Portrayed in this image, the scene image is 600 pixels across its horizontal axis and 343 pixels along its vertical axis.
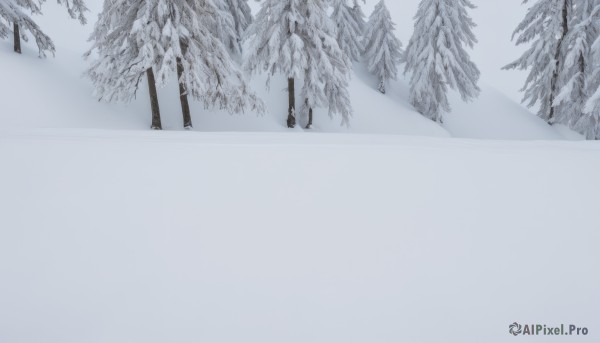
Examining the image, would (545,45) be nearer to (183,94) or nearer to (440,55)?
(440,55)

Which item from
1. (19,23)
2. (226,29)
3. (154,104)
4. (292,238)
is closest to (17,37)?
(19,23)

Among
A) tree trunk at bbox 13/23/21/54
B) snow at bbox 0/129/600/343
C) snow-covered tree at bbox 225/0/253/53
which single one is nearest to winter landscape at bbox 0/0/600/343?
snow at bbox 0/129/600/343

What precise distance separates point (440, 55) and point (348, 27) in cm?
801

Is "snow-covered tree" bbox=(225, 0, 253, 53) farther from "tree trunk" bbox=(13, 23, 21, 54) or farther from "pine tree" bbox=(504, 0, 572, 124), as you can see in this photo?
"pine tree" bbox=(504, 0, 572, 124)

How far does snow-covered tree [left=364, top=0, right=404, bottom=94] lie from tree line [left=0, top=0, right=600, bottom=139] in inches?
3.0

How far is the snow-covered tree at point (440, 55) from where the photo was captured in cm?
2278

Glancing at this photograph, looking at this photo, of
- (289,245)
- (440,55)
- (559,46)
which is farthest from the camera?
(440,55)

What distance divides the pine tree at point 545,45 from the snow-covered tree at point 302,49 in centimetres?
1328

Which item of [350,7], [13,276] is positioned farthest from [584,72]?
[13,276]

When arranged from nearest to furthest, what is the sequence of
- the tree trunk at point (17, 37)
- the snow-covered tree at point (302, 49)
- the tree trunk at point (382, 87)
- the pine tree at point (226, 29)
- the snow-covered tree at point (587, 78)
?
1. the tree trunk at point (17, 37)
2. the snow-covered tree at point (302, 49)
3. the snow-covered tree at point (587, 78)
4. the pine tree at point (226, 29)
5. the tree trunk at point (382, 87)

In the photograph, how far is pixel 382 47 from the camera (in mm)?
26797

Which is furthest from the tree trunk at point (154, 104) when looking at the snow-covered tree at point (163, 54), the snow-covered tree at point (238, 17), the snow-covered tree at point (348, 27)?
the snow-covered tree at point (348, 27)
